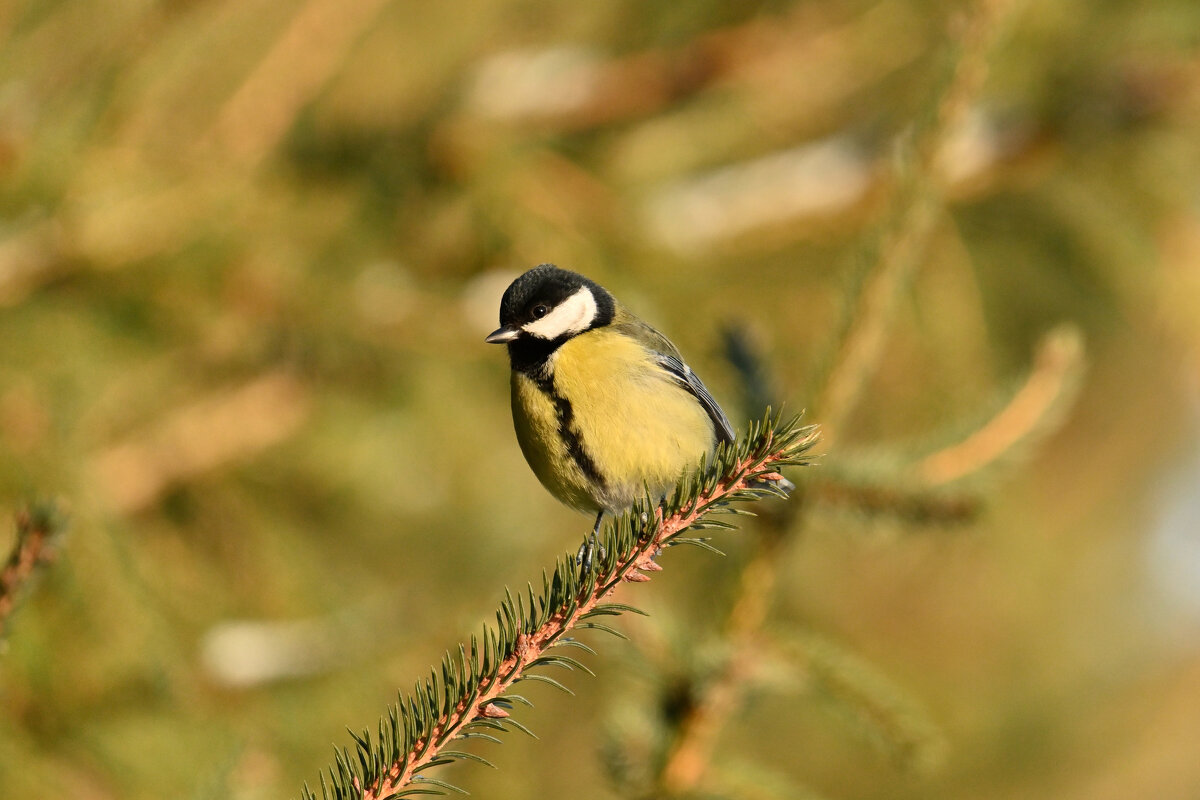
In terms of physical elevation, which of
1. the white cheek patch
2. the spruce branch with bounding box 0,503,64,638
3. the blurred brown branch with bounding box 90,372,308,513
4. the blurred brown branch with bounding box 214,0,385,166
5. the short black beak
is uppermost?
the blurred brown branch with bounding box 214,0,385,166

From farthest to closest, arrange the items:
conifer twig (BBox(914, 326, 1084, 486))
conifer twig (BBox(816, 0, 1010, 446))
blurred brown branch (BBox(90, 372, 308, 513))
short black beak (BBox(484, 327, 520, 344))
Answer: blurred brown branch (BBox(90, 372, 308, 513)) < short black beak (BBox(484, 327, 520, 344)) < conifer twig (BBox(914, 326, 1084, 486)) < conifer twig (BBox(816, 0, 1010, 446))

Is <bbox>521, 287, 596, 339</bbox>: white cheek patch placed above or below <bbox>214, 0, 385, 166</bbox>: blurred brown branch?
below

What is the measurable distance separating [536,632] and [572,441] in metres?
0.68

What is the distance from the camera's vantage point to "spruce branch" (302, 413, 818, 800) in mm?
881

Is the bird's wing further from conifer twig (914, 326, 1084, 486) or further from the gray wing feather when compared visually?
conifer twig (914, 326, 1084, 486)

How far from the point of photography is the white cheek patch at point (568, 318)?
5.90ft

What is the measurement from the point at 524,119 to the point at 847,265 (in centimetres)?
157

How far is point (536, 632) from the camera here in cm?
95

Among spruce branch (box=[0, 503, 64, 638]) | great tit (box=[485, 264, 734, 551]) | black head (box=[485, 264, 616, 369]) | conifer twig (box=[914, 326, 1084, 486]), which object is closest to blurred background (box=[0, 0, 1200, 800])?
conifer twig (box=[914, 326, 1084, 486])

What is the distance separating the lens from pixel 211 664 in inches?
82.8

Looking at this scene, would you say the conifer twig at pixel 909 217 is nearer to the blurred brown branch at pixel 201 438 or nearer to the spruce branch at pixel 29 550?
the spruce branch at pixel 29 550

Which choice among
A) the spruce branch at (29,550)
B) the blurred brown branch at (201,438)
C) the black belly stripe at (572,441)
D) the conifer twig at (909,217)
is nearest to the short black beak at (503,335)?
the black belly stripe at (572,441)

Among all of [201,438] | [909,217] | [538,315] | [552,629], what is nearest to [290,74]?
[201,438]

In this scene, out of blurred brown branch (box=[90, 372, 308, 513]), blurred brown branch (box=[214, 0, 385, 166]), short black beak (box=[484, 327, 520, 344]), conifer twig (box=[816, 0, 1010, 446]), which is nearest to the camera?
conifer twig (box=[816, 0, 1010, 446])
